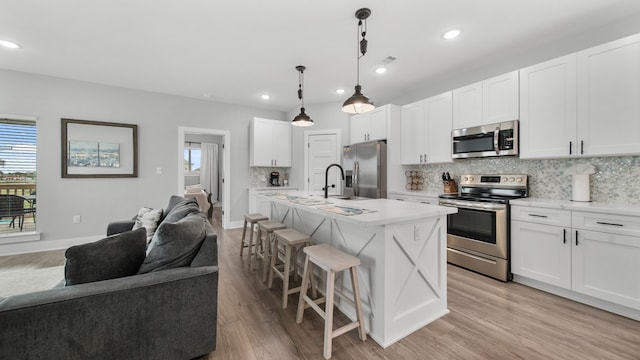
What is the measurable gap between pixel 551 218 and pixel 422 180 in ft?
6.44

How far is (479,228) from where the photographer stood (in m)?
2.95

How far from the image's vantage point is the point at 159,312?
1438 mm

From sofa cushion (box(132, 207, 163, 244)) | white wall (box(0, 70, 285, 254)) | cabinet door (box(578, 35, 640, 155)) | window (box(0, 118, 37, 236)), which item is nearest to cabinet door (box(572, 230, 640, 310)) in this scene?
cabinet door (box(578, 35, 640, 155))

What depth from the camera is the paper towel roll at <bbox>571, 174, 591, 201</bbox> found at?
252cm

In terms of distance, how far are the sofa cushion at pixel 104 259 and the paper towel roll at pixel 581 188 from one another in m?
3.91

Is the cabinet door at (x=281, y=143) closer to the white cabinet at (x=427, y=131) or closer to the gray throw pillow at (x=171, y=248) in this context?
the white cabinet at (x=427, y=131)

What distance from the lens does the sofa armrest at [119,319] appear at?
1.17 m

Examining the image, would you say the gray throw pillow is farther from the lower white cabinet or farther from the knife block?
the knife block

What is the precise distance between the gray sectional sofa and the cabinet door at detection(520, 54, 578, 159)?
3404 mm

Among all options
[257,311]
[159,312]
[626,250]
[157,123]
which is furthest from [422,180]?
[157,123]

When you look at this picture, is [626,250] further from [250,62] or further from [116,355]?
[250,62]

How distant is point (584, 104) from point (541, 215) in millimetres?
1151

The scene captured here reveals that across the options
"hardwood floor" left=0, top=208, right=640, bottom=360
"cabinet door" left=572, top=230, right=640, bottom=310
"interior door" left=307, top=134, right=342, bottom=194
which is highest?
"interior door" left=307, top=134, right=342, bottom=194

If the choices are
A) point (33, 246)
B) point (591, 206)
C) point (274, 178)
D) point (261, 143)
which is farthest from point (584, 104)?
point (33, 246)
